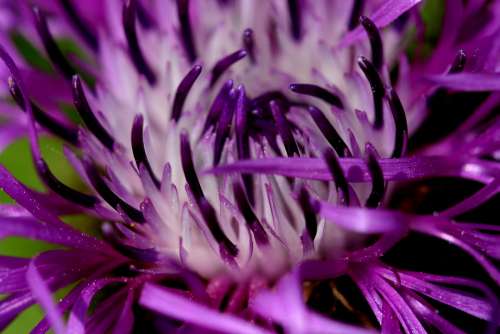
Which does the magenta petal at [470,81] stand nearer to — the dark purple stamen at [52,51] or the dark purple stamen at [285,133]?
the dark purple stamen at [285,133]

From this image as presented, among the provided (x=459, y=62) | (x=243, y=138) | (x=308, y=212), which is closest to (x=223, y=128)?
(x=243, y=138)

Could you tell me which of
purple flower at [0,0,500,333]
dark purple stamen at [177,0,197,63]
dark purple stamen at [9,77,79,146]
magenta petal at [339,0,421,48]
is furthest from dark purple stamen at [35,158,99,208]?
magenta petal at [339,0,421,48]

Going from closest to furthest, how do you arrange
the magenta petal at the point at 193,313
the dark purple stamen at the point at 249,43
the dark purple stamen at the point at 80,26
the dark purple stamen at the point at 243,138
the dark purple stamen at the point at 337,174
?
the magenta petal at the point at 193,313 → the dark purple stamen at the point at 337,174 → the dark purple stamen at the point at 243,138 → the dark purple stamen at the point at 249,43 → the dark purple stamen at the point at 80,26

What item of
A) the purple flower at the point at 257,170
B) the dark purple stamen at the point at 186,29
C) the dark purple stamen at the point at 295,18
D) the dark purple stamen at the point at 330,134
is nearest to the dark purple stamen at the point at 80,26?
the purple flower at the point at 257,170

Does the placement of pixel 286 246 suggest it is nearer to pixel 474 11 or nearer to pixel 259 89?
pixel 259 89

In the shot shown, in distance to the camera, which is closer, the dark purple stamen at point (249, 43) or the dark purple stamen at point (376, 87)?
the dark purple stamen at point (376, 87)

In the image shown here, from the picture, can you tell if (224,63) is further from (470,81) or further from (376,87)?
(470,81)
